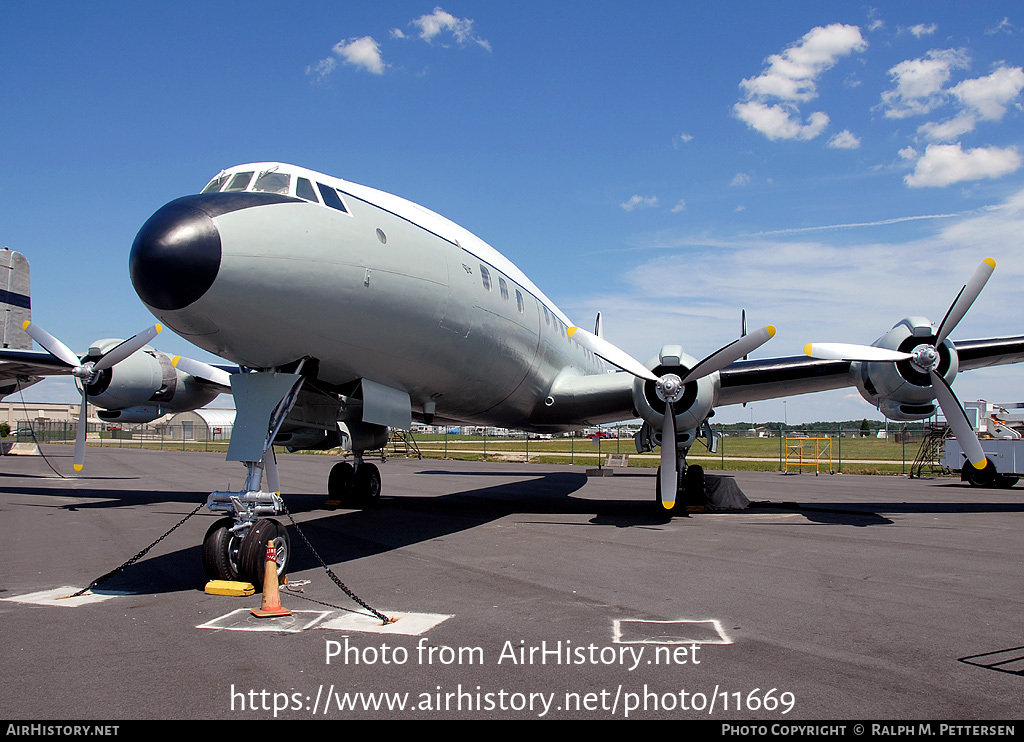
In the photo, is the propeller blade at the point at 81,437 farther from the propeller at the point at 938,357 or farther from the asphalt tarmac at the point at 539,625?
the propeller at the point at 938,357

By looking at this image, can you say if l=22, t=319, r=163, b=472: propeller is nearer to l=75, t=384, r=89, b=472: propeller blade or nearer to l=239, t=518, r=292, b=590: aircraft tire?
l=75, t=384, r=89, b=472: propeller blade

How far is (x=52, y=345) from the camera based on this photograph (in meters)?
14.5

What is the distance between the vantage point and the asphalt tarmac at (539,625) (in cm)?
392

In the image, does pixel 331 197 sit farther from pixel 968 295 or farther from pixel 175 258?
pixel 968 295

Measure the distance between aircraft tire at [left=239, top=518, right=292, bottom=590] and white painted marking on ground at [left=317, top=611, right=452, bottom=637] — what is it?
57.2 inches

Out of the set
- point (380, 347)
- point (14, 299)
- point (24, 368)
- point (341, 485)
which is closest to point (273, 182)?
point (380, 347)

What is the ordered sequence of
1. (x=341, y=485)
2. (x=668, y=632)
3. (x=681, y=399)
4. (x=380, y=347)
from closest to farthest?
1. (x=668, y=632)
2. (x=380, y=347)
3. (x=681, y=399)
4. (x=341, y=485)

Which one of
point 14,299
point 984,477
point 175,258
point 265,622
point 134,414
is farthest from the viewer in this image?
point 984,477

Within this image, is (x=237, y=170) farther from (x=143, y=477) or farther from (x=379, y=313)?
(x=143, y=477)

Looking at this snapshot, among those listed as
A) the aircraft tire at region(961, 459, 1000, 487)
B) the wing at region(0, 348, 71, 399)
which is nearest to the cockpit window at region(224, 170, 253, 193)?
the wing at region(0, 348, 71, 399)

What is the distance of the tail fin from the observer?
67.7 feet

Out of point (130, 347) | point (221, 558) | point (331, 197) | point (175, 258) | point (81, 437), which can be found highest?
point (331, 197)

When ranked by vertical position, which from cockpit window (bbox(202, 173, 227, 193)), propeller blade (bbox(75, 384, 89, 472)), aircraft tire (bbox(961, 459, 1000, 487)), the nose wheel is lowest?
aircraft tire (bbox(961, 459, 1000, 487))

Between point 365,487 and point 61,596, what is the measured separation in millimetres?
8945
